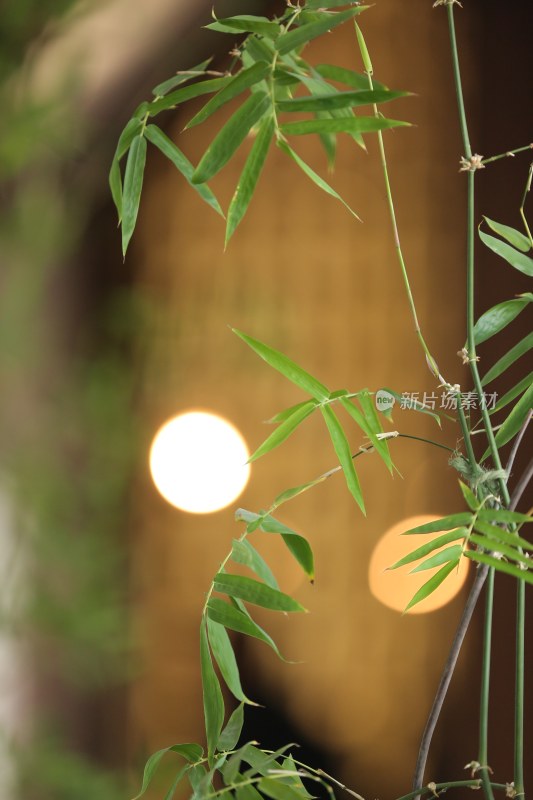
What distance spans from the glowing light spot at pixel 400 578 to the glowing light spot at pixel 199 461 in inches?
13.4

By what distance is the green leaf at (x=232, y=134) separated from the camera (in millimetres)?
412

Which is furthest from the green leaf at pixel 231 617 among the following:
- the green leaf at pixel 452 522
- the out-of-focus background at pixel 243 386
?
the out-of-focus background at pixel 243 386

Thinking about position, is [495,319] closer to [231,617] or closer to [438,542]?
[438,542]

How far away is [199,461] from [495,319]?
3.93ft

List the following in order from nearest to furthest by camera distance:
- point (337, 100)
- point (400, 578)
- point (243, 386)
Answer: point (337, 100) → point (400, 578) → point (243, 386)

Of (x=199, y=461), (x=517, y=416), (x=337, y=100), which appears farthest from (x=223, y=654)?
(x=199, y=461)

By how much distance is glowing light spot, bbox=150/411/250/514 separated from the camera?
1664 millimetres

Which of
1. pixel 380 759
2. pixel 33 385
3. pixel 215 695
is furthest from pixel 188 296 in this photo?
pixel 215 695

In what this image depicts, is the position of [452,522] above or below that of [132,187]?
below

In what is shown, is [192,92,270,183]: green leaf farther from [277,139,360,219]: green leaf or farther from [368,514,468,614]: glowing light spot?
[368,514,468,614]: glowing light spot

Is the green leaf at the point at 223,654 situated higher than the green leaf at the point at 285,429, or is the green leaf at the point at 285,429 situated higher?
the green leaf at the point at 285,429

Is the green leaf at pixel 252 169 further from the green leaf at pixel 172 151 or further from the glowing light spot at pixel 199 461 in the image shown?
the glowing light spot at pixel 199 461

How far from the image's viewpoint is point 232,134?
0.41 m

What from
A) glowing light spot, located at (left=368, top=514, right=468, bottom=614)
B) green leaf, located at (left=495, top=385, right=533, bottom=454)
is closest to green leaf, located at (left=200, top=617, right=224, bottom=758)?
green leaf, located at (left=495, top=385, right=533, bottom=454)
